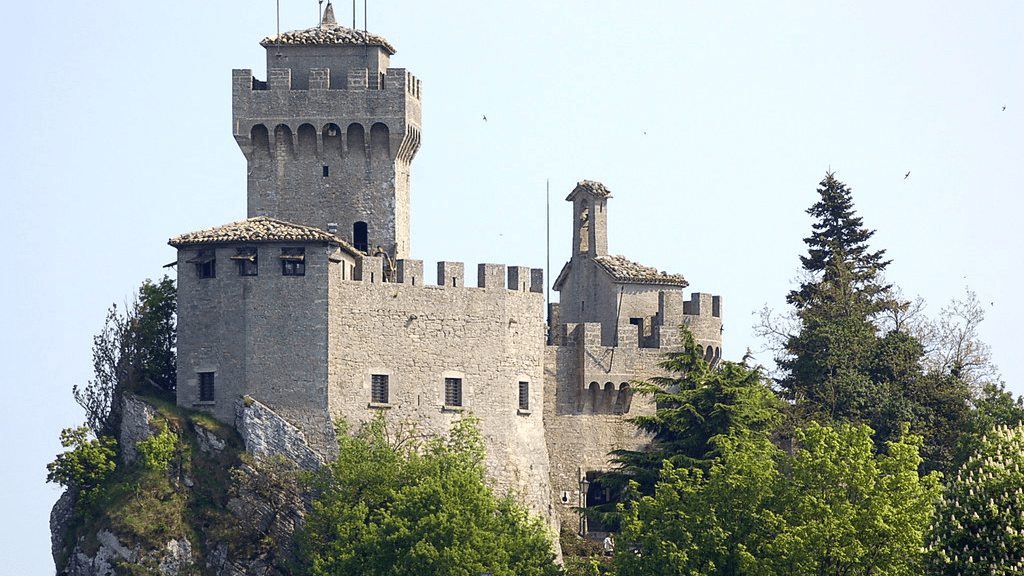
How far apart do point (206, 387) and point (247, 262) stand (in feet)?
14.0

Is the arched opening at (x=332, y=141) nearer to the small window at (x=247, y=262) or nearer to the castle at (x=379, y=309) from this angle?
the castle at (x=379, y=309)

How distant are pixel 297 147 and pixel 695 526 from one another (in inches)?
805

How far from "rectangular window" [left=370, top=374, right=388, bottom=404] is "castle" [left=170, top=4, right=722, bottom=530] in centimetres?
6

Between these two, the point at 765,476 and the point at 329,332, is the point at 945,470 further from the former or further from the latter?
the point at 329,332

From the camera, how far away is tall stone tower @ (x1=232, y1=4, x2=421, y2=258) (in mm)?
86750

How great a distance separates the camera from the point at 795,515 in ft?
249

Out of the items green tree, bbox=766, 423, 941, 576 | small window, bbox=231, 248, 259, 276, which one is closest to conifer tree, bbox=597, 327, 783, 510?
green tree, bbox=766, 423, 941, 576

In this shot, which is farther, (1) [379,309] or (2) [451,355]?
(2) [451,355]

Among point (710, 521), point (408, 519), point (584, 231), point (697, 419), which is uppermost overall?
point (584, 231)

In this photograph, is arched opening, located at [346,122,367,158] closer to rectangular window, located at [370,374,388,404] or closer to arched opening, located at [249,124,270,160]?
arched opening, located at [249,124,270,160]

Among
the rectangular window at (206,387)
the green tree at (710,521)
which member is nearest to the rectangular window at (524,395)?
the green tree at (710,521)

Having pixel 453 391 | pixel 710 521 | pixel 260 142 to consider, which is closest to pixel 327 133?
pixel 260 142

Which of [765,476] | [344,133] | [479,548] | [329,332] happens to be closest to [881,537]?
[765,476]

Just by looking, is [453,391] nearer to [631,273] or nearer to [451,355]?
[451,355]
